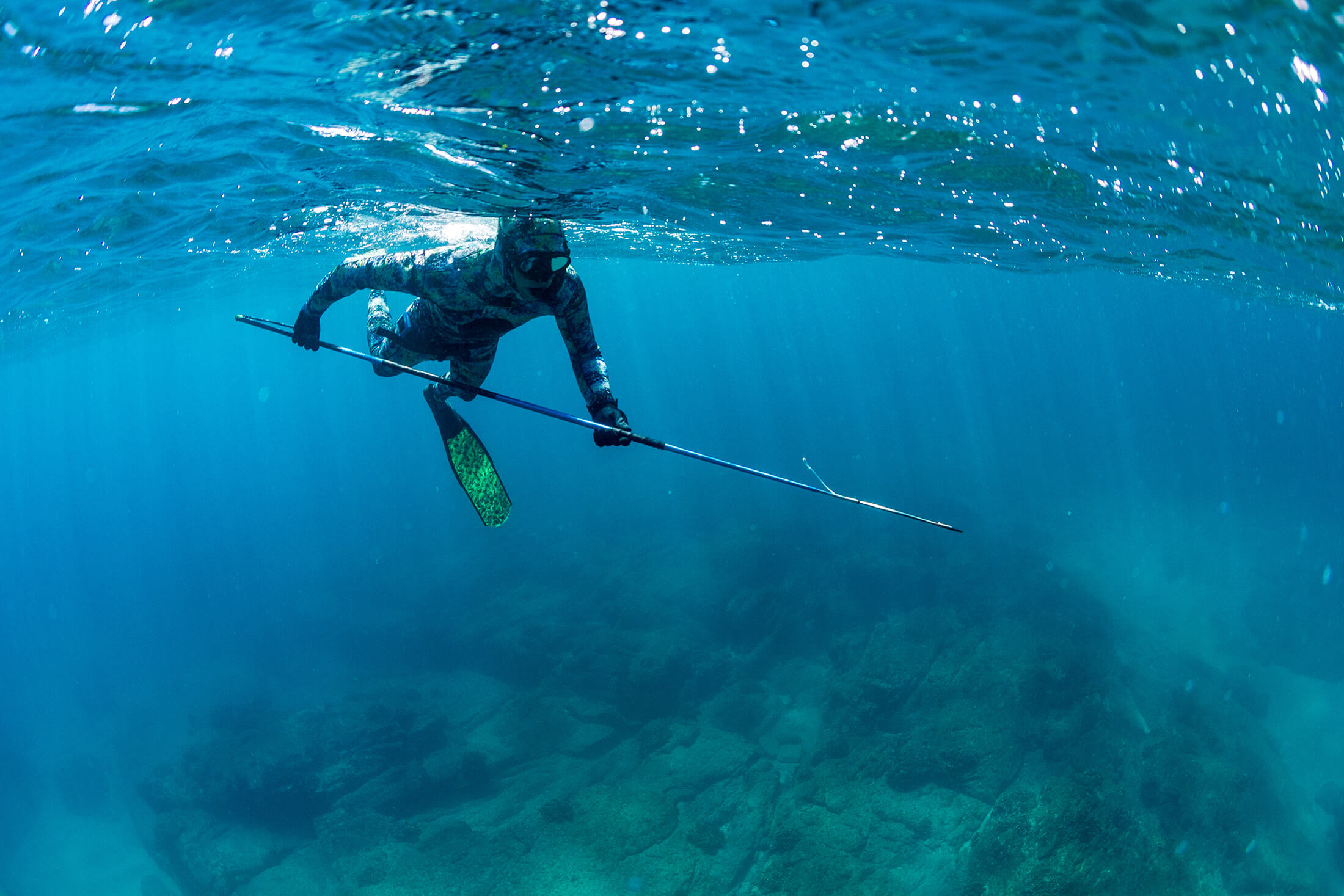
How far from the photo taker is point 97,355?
143 feet

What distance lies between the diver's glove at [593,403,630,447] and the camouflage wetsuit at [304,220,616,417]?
0.10 metres

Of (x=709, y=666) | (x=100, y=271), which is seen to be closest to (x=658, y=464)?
(x=709, y=666)

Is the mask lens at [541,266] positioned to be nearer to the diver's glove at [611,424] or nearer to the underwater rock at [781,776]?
the diver's glove at [611,424]

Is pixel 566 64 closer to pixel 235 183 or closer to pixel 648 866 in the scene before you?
pixel 235 183

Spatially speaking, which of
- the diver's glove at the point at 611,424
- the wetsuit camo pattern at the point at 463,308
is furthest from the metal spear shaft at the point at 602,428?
the wetsuit camo pattern at the point at 463,308

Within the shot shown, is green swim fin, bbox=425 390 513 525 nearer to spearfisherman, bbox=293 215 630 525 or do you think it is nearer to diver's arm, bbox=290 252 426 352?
spearfisherman, bbox=293 215 630 525

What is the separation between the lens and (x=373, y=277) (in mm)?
6680

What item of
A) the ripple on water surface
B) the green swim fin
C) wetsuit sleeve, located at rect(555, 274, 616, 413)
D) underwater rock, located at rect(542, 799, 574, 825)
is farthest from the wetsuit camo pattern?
underwater rock, located at rect(542, 799, 574, 825)

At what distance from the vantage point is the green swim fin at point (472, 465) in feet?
Answer: 26.7

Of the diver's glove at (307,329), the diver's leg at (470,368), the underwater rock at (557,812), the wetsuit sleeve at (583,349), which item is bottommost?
the underwater rock at (557,812)

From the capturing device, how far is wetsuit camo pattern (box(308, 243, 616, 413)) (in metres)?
5.98

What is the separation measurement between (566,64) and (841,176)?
6.63 meters

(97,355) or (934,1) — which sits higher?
(934,1)

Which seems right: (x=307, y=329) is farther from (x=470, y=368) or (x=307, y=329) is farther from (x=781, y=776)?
(x=781, y=776)
